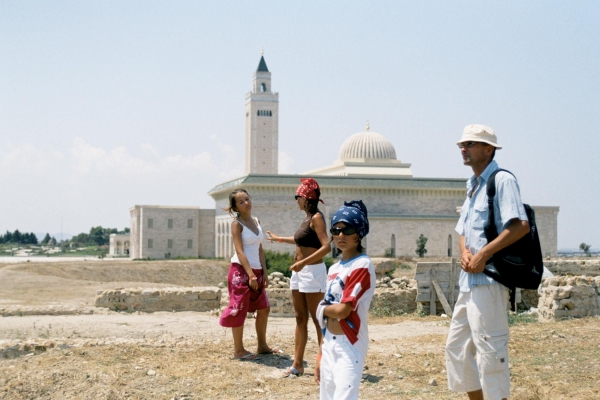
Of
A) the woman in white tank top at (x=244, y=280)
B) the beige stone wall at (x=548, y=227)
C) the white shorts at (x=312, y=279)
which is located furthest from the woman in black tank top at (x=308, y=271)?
the beige stone wall at (x=548, y=227)

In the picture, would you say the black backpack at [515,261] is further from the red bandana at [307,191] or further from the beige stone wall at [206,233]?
the beige stone wall at [206,233]

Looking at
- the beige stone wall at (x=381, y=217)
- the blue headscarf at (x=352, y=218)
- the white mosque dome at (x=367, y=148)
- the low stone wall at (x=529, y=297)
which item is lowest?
the low stone wall at (x=529, y=297)

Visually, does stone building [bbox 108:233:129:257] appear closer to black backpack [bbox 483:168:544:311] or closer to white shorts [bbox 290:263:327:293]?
white shorts [bbox 290:263:327:293]

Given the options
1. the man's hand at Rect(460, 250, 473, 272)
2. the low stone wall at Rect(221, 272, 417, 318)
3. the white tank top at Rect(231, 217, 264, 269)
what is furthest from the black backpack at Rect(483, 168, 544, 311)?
the low stone wall at Rect(221, 272, 417, 318)

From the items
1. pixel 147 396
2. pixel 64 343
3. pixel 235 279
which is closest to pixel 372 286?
pixel 147 396

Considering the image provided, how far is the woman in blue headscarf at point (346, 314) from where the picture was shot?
408 cm

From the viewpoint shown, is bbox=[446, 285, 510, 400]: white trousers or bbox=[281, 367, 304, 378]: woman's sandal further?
bbox=[281, 367, 304, 378]: woman's sandal

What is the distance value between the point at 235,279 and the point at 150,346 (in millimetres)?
1484

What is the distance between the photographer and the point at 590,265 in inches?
704

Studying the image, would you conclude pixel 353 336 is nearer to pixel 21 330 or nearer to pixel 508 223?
pixel 508 223

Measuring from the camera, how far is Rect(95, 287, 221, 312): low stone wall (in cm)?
1341

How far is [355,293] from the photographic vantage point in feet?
13.6

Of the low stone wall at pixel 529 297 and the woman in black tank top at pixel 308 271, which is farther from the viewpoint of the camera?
the low stone wall at pixel 529 297

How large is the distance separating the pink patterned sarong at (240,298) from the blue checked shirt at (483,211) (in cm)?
287
